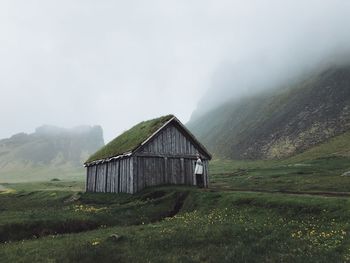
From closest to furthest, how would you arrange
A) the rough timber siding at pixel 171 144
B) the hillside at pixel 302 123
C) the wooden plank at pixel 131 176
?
the wooden plank at pixel 131 176 → the rough timber siding at pixel 171 144 → the hillside at pixel 302 123

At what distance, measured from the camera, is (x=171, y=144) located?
4444 cm

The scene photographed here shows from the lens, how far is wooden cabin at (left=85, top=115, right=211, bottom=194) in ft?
135

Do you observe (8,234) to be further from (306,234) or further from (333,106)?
(333,106)

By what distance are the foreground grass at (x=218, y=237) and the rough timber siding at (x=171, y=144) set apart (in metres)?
15.8

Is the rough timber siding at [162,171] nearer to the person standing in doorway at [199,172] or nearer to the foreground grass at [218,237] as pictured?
the person standing in doorway at [199,172]

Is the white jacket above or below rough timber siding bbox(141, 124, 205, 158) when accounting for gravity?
below

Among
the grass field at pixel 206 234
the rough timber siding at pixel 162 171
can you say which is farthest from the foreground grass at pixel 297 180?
the grass field at pixel 206 234

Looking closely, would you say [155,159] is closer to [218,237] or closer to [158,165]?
[158,165]

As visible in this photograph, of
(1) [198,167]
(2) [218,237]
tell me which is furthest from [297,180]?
(2) [218,237]

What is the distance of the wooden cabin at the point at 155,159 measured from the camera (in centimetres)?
4128

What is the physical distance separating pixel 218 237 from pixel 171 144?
26406 millimetres

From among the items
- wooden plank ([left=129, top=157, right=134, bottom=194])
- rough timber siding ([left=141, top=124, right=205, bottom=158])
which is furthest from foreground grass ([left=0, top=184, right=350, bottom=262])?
rough timber siding ([left=141, top=124, right=205, bottom=158])

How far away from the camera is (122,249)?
677 inches

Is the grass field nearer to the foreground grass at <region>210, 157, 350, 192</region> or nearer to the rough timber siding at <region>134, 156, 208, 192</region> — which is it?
the rough timber siding at <region>134, 156, 208, 192</region>
